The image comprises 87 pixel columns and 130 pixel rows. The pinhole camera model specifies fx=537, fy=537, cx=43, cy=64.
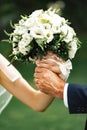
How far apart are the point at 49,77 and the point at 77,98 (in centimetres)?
18

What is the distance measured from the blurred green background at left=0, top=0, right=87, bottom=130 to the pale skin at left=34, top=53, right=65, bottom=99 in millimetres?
3869

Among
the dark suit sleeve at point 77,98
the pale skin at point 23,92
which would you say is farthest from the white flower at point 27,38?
the pale skin at point 23,92

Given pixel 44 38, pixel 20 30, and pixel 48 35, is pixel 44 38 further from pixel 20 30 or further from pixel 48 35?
pixel 20 30

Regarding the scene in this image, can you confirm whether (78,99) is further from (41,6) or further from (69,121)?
(41,6)

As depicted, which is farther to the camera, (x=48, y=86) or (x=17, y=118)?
(x=17, y=118)

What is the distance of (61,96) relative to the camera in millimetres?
2588

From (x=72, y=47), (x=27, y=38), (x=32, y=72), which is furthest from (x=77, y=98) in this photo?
(x=32, y=72)

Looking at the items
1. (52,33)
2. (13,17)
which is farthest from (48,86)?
(13,17)

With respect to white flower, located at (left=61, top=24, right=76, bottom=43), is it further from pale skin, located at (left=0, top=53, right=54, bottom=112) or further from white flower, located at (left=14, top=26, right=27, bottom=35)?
pale skin, located at (left=0, top=53, right=54, bottom=112)

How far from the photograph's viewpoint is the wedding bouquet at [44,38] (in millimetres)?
2646

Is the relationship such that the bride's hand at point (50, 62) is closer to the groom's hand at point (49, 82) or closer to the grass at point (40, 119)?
the groom's hand at point (49, 82)

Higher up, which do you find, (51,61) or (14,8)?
(51,61)

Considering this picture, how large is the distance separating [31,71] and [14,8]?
3251 mm

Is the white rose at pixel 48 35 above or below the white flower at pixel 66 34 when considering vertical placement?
above
